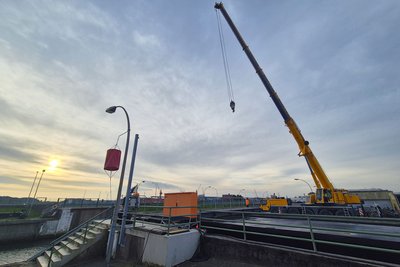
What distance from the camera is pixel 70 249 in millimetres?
10141

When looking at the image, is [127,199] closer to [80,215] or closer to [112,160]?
[112,160]

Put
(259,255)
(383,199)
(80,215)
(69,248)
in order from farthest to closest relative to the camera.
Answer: (383,199), (80,215), (69,248), (259,255)

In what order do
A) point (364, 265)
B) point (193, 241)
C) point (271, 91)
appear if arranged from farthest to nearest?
A: 1. point (271, 91)
2. point (193, 241)
3. point (364, 265)

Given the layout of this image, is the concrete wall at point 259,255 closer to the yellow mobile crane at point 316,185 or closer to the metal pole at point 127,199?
the metal pole at point 127,199

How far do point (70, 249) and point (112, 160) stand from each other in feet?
17.3

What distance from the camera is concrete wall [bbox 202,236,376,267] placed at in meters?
5.90

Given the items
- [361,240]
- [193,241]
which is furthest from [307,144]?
[193,241]

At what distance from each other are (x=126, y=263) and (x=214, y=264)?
4.09 meters

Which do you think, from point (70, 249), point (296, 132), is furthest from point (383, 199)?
point (70, 249)

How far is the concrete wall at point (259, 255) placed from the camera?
5898 mm

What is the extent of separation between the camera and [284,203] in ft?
68.5

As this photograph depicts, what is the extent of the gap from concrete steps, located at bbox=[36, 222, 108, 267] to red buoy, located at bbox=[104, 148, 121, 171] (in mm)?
4103

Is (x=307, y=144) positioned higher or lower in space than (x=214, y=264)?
higher

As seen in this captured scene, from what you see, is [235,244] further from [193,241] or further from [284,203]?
[284,203]
